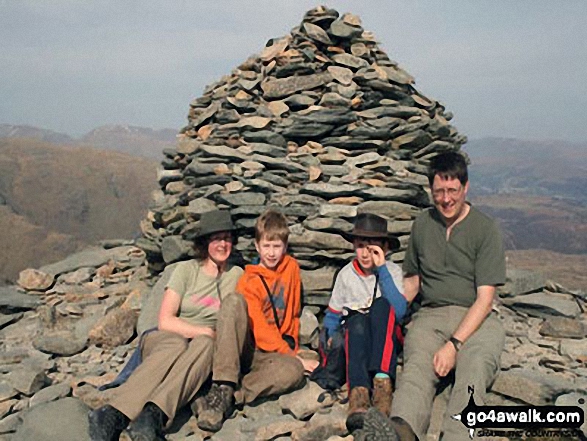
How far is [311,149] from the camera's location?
26.5ft

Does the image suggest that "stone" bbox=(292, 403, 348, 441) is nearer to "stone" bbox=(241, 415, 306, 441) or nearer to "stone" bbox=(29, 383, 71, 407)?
"stone" bbox=(241, 415, 306, 441)

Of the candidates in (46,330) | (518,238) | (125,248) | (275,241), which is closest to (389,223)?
(275,241)

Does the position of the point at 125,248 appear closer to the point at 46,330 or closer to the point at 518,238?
the point at 46,330

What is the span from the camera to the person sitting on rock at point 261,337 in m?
4.66

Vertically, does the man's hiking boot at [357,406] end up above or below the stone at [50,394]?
above

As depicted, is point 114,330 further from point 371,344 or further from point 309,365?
point 371,344

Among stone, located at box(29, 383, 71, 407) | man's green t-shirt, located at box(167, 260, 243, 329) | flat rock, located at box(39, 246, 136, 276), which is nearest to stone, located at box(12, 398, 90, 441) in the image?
stone, located at box(29, 383, 71, 407)

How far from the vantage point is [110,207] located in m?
70.9

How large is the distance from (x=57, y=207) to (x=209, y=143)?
6882 cm

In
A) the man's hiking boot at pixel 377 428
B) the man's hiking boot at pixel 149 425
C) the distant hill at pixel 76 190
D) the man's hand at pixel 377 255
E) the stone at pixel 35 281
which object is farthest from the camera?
the distant hill at pixel 76 190

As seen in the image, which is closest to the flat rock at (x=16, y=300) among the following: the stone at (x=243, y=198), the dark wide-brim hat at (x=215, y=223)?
the stone at (x=243, y=198)

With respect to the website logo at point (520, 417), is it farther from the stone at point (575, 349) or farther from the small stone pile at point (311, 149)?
the small stone pile at point (311, 149)

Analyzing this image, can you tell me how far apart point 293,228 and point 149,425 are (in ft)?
11.4

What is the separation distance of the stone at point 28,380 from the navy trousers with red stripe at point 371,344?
400cm
